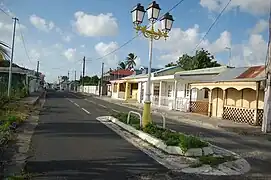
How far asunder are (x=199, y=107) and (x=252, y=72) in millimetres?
6574

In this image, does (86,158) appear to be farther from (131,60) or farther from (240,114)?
(131,60)

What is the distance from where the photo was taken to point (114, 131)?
12.8 m

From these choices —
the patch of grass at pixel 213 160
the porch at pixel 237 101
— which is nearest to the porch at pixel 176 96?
the porch at pixel 237 101

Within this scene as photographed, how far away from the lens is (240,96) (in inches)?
847

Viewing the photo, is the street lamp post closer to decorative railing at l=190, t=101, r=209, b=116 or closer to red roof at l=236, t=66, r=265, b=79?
red roof at l=236, t=66, r=265, b=79

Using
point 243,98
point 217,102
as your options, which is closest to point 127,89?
point 217,102

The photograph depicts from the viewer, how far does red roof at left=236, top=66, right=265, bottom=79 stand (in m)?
20.9

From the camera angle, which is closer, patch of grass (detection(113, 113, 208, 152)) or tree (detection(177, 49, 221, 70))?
patch of grass (detection(113, 113, 208, 152))

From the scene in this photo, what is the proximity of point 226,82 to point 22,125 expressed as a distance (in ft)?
45.3

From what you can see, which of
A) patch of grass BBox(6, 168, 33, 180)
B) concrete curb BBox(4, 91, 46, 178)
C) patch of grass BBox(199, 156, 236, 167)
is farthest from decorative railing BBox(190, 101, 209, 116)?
patch of grass BBox(6, 168, 33, 180)

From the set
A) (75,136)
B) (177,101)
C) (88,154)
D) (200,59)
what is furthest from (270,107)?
(200,59)

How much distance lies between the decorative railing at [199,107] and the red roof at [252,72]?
5.08 metres

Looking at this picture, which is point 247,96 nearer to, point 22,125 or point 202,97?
point 202,97

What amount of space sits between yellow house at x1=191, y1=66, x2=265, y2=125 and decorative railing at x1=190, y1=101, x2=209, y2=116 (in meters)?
2.08
